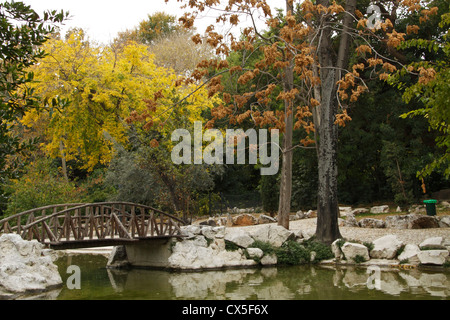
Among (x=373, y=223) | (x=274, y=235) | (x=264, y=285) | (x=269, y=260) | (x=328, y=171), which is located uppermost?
(x=328, y=171)

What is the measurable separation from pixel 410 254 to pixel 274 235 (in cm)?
360

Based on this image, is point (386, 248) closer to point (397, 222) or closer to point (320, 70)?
point (397, 222)

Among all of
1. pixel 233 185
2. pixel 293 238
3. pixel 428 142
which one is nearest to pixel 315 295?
pixel 293 238

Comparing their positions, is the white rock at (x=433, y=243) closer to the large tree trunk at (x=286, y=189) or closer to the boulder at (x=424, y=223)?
→ the boulder at (x=424, y=223)

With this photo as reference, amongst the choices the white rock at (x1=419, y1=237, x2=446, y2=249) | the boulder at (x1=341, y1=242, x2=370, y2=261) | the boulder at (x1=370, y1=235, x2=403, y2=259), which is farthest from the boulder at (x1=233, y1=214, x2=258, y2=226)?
the white rock at (x1=419, y1=237, x2=446, y2=249)

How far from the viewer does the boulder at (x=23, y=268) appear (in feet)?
32.9

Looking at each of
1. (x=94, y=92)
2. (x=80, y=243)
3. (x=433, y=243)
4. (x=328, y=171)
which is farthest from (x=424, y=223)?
(x=94, y=92)

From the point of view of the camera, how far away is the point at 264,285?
36.1ft

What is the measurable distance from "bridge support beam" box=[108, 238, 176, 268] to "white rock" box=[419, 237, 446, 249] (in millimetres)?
6571

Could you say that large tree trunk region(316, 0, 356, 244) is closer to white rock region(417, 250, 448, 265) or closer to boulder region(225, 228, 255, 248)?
boulder region(225, 228, 255, 248)

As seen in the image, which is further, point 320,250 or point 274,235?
point 274,235

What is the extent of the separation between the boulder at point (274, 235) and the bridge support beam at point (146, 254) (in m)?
2.49
